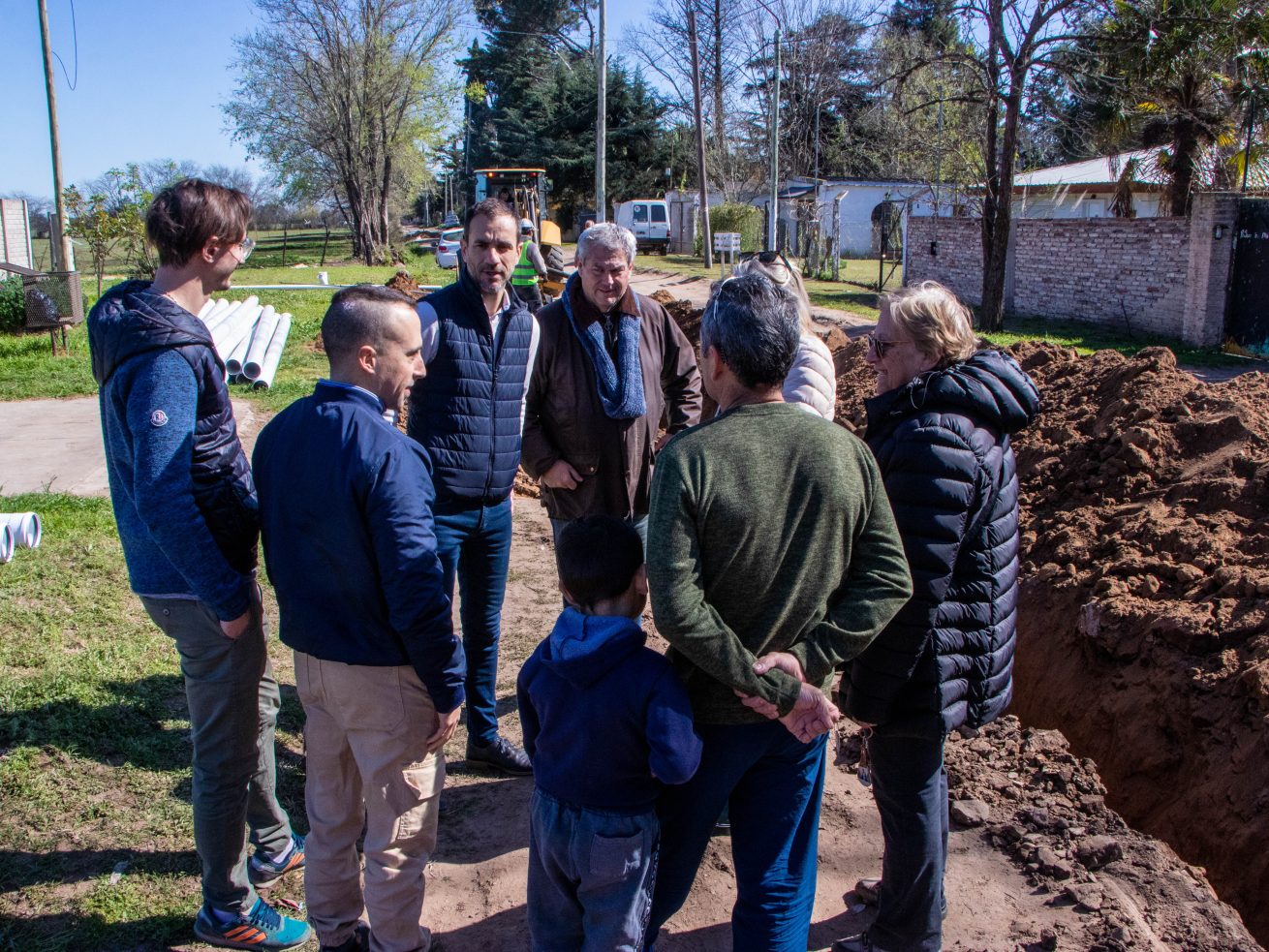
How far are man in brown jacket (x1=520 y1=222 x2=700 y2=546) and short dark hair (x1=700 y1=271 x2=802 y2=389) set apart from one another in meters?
1.43

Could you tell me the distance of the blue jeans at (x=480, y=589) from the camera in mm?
3652

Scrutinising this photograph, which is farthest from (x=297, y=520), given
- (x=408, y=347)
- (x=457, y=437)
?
(x=457, y=437)

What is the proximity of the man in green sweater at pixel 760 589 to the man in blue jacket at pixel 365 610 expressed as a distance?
0.63m

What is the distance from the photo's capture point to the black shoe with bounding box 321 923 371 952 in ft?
8.91

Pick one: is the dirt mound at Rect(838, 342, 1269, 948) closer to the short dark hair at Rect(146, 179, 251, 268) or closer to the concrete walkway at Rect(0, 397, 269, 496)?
the short dark hair at Rect(146, 179, 251, 268)

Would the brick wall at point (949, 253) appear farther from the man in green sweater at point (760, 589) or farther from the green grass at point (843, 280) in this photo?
the man in green sweater at point (760, 589)

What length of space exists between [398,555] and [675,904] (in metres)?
1.05

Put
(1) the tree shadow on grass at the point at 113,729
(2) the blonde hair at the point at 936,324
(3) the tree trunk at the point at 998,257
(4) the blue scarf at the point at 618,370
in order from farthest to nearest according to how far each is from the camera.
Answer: (3) the tree trunk at the point at 998,257 < (1) the tree shadow on grass at the point at 113,729 < (4) the blue scarf at the point at 618,370 < (2) the blonde hair at the point at 936,324

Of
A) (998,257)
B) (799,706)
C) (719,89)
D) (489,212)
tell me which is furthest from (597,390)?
(719,89)

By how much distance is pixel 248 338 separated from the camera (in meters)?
13.3

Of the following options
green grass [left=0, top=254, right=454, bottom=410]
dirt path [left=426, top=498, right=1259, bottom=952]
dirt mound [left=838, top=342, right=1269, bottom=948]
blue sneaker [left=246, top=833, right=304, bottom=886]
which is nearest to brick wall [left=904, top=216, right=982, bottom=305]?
green grass [left=0, top=254, right=454, bottom=410]

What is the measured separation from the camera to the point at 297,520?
2408mm

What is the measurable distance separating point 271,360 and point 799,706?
11702mm

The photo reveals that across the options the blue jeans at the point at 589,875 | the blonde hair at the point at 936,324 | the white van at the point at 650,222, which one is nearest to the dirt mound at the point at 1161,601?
the blonde hair at the point at 936,324
